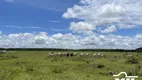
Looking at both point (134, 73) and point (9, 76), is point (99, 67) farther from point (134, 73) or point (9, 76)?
point (9, 76)

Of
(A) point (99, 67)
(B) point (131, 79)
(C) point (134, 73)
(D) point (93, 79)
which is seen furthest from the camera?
(A) point (99, 67)

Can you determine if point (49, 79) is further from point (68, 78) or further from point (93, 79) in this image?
Result: point (93, 79)

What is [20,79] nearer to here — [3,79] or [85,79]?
[3,79]

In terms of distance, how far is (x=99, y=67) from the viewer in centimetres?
4944

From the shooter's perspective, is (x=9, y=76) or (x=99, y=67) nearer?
(x=9, y=76)

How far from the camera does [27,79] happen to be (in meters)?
27.0

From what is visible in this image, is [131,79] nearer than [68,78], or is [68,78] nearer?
[131,79]

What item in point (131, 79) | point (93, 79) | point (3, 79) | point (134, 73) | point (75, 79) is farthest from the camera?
point (134, 73)

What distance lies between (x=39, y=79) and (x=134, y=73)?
18235mm

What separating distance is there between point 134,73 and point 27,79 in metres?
19.1

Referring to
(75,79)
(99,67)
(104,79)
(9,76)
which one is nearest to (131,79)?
(75,79)

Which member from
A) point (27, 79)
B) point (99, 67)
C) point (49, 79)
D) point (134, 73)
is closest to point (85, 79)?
point (49, 79)

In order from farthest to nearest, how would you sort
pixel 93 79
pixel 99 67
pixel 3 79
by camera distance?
pixel 99 67 → pixel 93 79 → pixel 3 79

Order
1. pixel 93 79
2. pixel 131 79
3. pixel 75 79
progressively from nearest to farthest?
pixel 131 79, pixel 75 79, pixel 93 79
